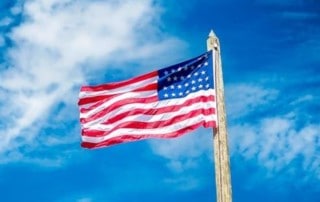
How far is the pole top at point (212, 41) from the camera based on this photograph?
16016 millimetres

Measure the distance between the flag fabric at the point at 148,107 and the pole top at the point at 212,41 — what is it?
0.15m

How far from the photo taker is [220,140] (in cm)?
1458

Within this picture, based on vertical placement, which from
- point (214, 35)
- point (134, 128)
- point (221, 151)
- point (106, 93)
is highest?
point (214, 35)

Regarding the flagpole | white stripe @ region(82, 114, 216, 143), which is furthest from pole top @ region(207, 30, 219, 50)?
white stripe @ region(82, 114, 216, 143)

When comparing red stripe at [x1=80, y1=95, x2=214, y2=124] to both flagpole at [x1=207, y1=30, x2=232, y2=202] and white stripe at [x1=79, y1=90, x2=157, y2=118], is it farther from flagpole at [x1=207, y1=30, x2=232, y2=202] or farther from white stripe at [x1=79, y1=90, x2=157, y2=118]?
flagpole at [x1=207, y1=30, x2=232, y2=202]

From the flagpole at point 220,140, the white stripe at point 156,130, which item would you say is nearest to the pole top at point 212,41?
the flagpole at point 220,140

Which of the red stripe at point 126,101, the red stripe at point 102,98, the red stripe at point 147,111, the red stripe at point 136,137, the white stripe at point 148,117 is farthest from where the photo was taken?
the red stripe at point 102,98

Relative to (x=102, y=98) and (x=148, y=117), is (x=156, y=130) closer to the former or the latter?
(x=148, y=117)

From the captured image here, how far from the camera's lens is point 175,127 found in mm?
15094

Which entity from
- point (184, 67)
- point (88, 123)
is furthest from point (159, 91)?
point (88, 123)

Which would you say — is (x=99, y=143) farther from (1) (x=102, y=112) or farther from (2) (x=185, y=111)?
(2) (x=185, y=111)

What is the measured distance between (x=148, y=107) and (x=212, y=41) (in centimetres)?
213

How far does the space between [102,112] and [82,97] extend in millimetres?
615

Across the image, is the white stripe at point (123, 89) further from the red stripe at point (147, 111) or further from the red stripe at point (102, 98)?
the red stripe at point (147, 111)
